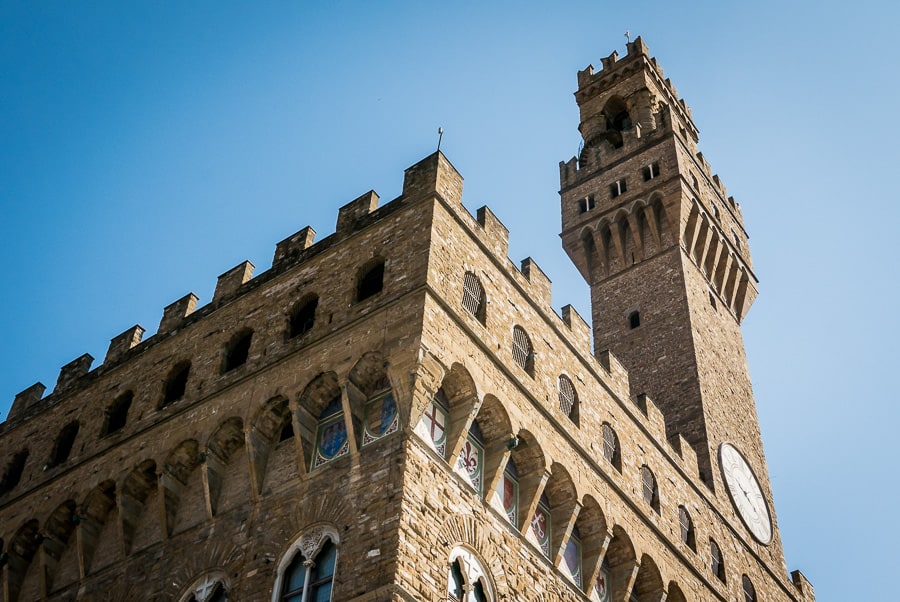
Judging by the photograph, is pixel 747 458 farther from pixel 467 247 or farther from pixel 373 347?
pixel 373 347

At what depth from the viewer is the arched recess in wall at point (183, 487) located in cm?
1719

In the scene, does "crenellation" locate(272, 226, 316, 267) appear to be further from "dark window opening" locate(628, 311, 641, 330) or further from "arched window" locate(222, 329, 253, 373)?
"dark window opening" locate(628, 311, 641, 330)

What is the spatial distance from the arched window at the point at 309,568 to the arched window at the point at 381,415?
149 cm

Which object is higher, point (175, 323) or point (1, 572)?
point (175, 323)

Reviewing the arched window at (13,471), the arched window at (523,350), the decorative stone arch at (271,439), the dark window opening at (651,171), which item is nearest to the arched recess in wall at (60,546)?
the arched window at (13,471)

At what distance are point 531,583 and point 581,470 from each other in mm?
2734

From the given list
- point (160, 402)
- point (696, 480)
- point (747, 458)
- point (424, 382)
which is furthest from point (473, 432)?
point (747, 458)

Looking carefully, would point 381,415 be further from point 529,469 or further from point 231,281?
point 231,281

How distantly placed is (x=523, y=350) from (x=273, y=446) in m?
4.56

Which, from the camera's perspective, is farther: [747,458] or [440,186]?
[747,458]

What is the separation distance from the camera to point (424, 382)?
15555 mm

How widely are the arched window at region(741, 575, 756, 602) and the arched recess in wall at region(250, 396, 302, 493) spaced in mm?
11060

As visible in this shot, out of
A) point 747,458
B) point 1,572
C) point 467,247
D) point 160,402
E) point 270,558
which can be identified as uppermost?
point 747,458

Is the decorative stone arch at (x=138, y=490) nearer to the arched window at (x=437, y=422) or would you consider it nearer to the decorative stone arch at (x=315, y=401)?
the decorative stone arch at (x=315, y=401)
